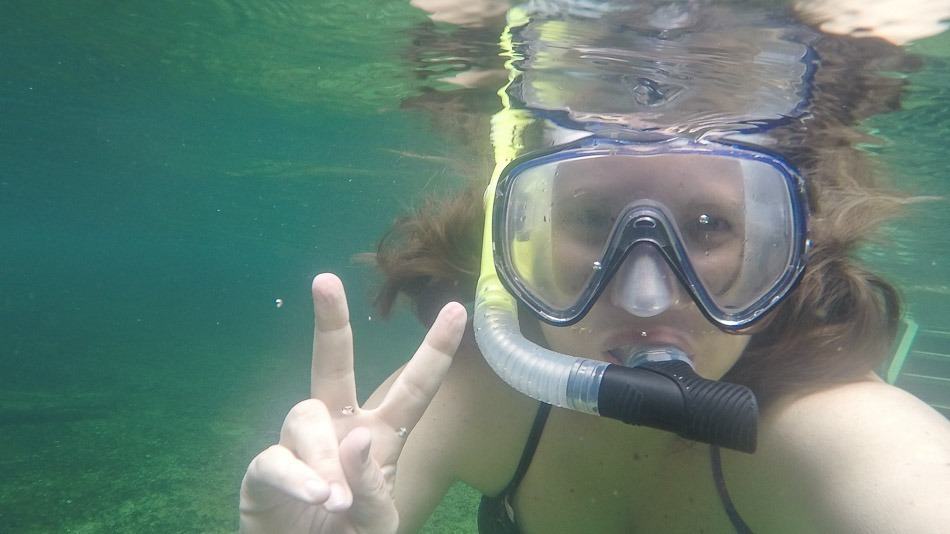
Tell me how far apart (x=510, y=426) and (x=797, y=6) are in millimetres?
3595

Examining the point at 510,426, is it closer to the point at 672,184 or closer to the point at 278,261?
the point at 672,184

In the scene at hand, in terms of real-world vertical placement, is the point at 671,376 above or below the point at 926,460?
above

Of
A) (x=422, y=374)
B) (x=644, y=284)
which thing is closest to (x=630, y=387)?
(x=644, y=284)

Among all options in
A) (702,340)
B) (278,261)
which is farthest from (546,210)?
(278,261)

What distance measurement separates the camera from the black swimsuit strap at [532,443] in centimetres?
333

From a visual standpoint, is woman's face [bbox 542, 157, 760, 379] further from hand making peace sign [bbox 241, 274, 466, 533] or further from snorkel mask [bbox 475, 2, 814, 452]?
hand making peace sign [bbox 241, 274, 466, 533]

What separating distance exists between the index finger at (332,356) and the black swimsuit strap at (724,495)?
1826 millimetres

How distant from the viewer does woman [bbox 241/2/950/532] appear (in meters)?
2.15

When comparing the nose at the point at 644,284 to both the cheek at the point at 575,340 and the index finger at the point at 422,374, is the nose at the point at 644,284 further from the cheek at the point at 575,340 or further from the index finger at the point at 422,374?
the index finger at the point at 422,374

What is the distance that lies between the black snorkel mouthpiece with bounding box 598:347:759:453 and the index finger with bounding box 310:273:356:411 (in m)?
0.96

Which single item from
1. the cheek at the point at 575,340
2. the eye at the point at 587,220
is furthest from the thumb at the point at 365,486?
the eye at the point at 587,220

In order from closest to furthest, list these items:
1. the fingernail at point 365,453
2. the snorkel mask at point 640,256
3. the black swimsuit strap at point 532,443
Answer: the fingernail at point 365,453 → the snorkel mask at point 640,256 → the black swimsuit strap at point 532,443

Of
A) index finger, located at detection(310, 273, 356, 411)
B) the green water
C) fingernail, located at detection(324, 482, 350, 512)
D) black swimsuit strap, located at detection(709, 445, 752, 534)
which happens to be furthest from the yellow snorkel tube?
the green water

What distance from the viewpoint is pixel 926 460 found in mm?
2105
